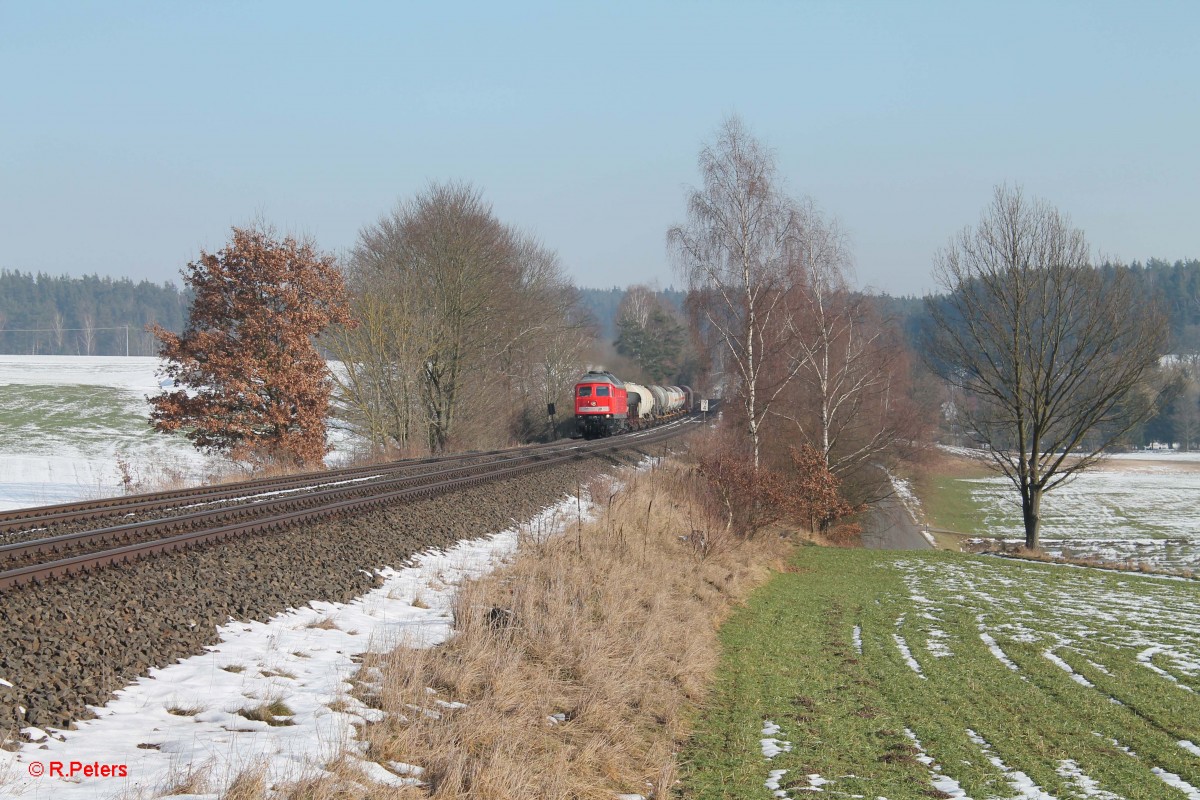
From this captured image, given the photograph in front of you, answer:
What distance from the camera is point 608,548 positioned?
14.1 m

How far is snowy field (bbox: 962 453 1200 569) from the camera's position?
37.6 metres

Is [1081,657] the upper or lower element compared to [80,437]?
lower

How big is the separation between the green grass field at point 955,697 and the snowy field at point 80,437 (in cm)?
1497

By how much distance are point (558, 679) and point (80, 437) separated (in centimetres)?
4514

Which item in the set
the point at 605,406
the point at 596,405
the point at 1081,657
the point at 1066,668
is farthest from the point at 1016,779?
the point at 605,406

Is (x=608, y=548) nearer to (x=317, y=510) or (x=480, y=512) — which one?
(x=480, y=512)

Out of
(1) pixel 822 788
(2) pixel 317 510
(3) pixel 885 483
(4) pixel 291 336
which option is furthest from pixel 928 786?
(3) pixel 885 483

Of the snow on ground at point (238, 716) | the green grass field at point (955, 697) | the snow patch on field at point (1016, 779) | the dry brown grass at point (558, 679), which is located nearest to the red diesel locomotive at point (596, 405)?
the green grass field at point (955, 697)

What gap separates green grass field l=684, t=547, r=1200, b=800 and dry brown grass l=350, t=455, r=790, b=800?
48cm

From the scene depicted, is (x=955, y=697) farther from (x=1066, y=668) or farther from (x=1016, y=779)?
(x=1016, y=779)

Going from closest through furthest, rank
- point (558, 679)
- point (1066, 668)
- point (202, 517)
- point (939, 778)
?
point (939, 778)
point (558, 679)
point (1066, 668)
point (202, 517)

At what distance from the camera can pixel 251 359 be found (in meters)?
26.8

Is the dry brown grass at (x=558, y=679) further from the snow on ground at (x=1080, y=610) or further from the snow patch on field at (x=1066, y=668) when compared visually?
the snow on ground at (x=1080, y=610)


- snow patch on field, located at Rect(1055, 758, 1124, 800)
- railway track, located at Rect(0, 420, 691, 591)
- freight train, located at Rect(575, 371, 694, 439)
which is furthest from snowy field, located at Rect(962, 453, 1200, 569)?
snow patch on field, located at Rect(1055, 758, 1124, 800)
